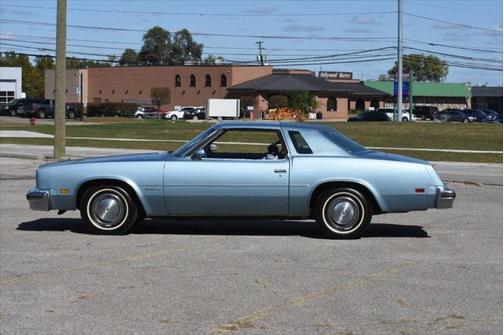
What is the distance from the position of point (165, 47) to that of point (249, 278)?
17192cm

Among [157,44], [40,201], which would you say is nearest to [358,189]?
[40,201]

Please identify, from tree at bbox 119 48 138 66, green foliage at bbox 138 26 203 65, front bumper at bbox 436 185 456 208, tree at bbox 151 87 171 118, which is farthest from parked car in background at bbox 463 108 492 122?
tree at bbox 119 48 138 66

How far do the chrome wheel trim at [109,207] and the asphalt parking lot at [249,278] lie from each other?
0.26 m

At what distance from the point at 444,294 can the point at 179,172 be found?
3754mm

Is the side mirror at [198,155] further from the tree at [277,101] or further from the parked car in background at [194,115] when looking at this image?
the parked car in background at [194,115]

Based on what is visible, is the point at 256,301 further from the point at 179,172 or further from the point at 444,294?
the point at 179,172

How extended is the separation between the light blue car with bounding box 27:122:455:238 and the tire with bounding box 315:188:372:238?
12 mm

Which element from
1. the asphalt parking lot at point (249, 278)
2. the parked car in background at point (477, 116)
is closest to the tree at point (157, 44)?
the parked car in background at point (477, 116)

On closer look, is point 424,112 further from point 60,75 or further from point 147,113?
point 60,75

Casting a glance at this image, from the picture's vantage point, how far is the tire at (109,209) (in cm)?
988

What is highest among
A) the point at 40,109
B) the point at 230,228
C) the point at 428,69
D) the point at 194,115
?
the point at 428,69

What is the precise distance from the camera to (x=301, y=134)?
10.0 meters

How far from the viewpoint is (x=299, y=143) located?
9.95 m

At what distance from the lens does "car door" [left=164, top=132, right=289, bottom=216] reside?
970 cm
